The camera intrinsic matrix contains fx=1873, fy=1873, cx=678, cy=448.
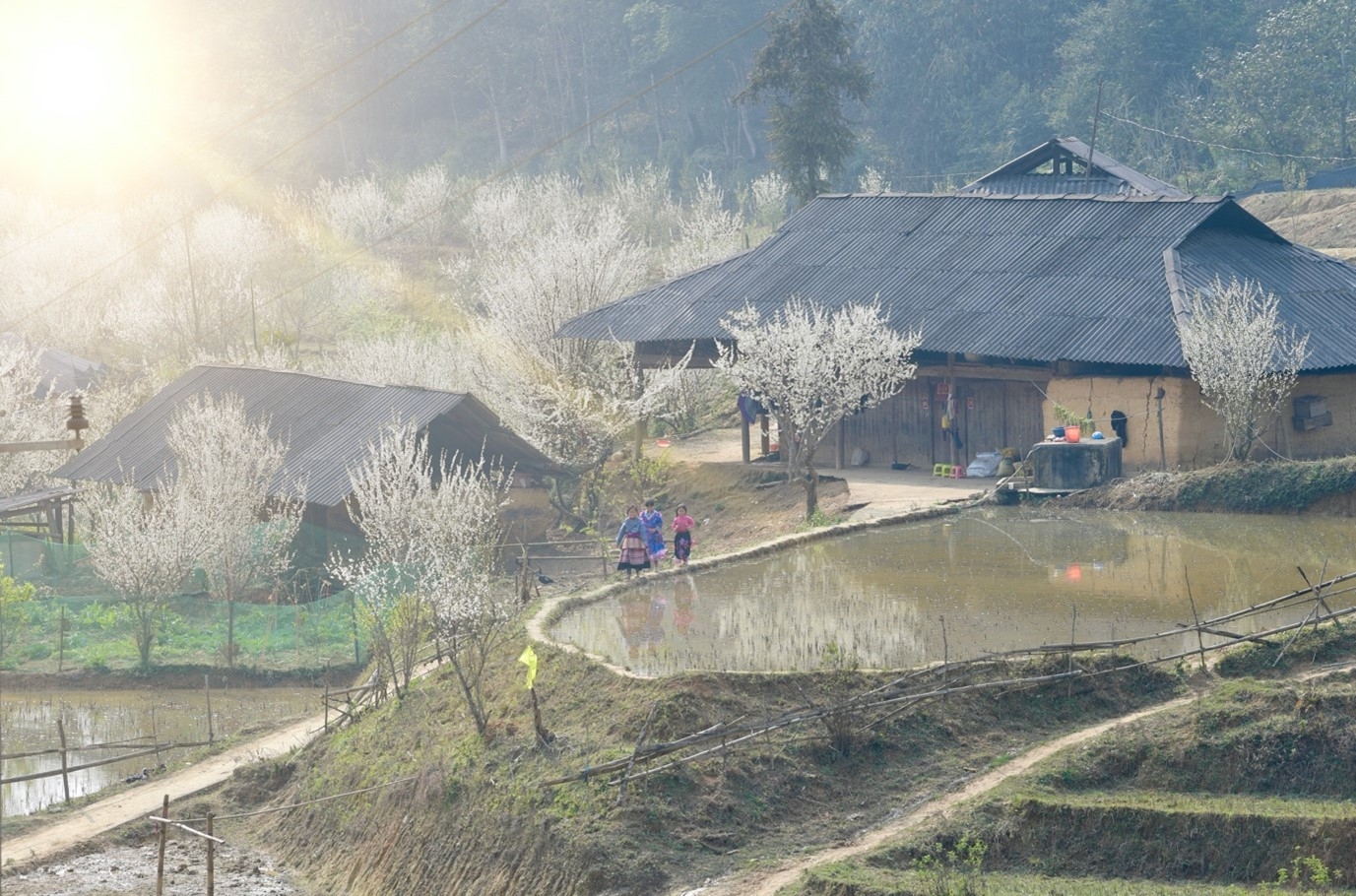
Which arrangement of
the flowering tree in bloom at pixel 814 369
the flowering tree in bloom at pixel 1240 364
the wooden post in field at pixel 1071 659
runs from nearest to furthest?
the wooden post in field at pixel 1071 659 → the flowering tree in bloom at pixel 1240 364 → the flowering tree in bloom at pixel 814 369

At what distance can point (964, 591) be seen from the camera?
23984 millimetres

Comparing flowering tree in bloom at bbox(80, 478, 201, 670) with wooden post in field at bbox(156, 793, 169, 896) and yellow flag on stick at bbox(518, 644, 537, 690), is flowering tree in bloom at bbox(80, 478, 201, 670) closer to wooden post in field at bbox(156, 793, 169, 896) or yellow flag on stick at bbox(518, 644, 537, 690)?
wooden post in field at bbox(156, 793, 169, 896)

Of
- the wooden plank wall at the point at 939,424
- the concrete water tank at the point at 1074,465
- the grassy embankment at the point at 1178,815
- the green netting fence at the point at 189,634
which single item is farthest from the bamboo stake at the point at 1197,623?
the green netting fence at the point at 189,634

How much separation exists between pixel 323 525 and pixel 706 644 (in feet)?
45.4

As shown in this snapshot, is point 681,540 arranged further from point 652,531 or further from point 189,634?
point 189,634

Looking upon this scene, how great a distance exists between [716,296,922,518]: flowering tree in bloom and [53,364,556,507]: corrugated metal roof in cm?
488

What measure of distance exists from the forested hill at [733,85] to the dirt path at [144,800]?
144 feet

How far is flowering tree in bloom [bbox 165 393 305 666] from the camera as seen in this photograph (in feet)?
103

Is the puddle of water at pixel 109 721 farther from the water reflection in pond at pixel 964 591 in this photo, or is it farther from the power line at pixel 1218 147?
the power line at pixel 1218 147

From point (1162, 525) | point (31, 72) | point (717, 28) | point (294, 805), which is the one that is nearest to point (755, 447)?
point (1162, 525)

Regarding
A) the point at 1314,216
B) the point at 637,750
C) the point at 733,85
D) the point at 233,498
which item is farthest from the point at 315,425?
the point at 733,85

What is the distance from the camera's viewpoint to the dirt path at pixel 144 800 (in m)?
21.0

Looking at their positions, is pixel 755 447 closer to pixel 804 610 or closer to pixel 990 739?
pixel 804 610

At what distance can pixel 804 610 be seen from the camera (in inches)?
922
